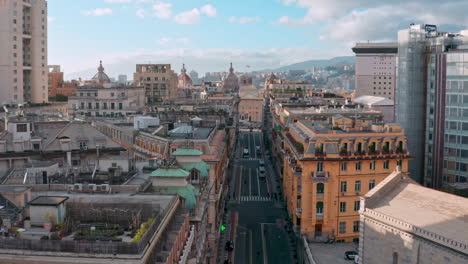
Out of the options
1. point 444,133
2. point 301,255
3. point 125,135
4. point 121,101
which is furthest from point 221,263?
point 121,101

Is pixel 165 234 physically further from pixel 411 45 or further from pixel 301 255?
pixel 411 45

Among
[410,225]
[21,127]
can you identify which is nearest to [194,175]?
[410,225]

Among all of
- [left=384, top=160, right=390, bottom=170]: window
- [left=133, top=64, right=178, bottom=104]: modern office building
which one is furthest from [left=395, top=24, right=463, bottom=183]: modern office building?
[left=133, top=64, right=178, bottom=104]: modern office building

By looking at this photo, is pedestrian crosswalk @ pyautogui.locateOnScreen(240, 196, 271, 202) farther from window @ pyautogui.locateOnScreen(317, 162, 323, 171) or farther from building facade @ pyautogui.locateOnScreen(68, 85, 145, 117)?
building facade @ pyautogui.locateOnScreen(68, 85, 145, 117)

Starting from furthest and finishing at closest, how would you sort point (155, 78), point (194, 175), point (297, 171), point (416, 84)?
point (155, 78) < point (416, 84) < point (297, 171) < point (194, 175)

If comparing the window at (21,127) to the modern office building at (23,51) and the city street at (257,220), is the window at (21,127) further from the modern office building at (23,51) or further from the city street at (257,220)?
the modern office building at (23,51)

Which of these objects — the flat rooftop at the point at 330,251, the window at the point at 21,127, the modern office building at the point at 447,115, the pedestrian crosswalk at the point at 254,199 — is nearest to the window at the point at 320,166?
the flat rooftop at the point at 330,251

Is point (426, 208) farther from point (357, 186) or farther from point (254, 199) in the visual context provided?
point (254, 199)
